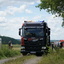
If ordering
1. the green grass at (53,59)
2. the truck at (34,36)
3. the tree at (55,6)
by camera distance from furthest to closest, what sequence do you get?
the truck at (34,36) < the tree at (55,6) < the green grass at (53,59)

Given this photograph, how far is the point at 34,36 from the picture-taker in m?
29.2

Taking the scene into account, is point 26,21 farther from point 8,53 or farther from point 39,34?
point 8,53

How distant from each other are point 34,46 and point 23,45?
44.7 inches

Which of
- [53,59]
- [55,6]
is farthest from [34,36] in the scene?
[53,59]

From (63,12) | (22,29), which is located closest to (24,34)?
(22,29)

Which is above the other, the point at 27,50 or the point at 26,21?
the point at 26,21

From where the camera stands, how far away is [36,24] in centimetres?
2944

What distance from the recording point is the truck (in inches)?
1149

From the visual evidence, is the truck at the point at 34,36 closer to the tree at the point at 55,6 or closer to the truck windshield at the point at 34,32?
the truck windshield at the point at 34,32

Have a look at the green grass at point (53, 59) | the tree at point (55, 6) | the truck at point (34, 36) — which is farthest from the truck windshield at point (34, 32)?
the green grass at point (53, 59)

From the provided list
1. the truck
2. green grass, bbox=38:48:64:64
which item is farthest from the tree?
green grass, bbox=38:48:64:64

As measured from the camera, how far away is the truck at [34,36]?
29188 mm

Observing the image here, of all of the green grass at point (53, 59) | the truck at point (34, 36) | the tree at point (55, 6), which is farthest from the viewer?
the truck at point (34, 36)

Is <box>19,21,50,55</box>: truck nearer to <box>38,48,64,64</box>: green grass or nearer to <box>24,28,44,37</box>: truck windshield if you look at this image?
<box>24,28,44,37</box>: truck windshield
